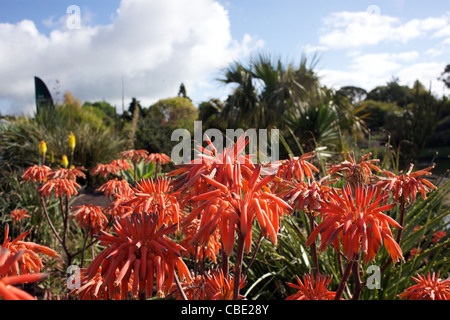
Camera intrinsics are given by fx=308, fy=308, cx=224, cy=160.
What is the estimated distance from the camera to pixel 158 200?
140 cm

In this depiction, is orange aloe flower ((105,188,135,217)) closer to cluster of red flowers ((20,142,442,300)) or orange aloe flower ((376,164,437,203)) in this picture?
cluster of red flowers ((20,142,442,300))

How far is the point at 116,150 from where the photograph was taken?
28.5 ft

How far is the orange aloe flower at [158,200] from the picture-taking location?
1.36 metres

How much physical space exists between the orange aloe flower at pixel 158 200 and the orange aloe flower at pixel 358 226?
2.09ft

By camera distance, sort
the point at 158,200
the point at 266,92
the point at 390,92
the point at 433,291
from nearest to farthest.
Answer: the point at 433,291, the point at 158,200, the point at 266,92, the point at 390,92

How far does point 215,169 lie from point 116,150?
27.3 ft

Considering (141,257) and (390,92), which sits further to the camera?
(390,92)

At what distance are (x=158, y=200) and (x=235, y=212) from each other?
2.09 feet

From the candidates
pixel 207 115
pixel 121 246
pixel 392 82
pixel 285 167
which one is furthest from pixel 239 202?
pixel 392 82

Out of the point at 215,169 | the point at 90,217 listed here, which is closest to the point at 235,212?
the point at 215,169

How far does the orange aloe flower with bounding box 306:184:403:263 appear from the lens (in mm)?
943

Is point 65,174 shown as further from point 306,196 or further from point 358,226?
point 358,226

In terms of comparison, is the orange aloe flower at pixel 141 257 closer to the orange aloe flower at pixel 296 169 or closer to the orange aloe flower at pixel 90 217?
the orange aloe flower at pixel 296 169

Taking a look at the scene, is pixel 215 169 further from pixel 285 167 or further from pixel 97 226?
pixel 97 226
